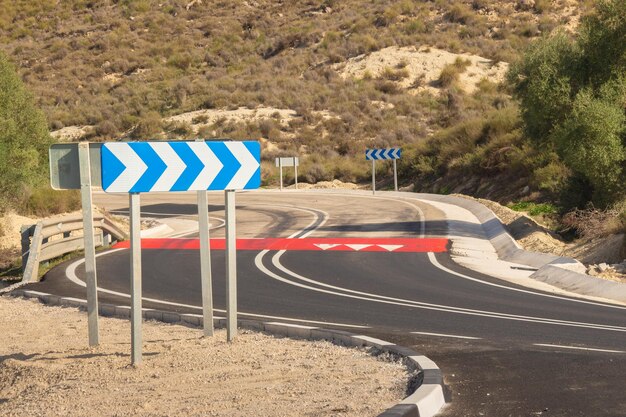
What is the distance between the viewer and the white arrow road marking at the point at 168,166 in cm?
1036

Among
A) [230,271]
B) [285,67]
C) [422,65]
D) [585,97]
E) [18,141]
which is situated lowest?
[230,271]

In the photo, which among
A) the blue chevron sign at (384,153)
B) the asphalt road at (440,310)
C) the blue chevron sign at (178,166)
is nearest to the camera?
the asphalt road at (440,310)

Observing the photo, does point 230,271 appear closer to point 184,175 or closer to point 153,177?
point 184,175

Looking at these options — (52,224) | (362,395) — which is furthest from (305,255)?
(362,395)

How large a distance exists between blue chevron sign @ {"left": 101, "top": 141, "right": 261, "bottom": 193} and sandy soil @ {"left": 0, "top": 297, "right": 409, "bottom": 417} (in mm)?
1732

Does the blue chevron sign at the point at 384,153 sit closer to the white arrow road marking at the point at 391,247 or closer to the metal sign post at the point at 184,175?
the white arrow road marking at the point at 391,247

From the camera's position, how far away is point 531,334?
11.6 meters

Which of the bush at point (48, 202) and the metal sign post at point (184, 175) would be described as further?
the bush at point (48, 202)

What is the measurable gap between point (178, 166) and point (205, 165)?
0.34 meters

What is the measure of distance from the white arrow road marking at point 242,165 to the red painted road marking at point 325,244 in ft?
41.3

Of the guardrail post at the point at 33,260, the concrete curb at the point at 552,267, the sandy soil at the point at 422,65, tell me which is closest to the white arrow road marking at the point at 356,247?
the concrete curb at the point at 552,267

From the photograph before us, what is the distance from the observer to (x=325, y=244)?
82.7ft

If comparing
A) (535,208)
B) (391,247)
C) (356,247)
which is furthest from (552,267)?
(535,208)

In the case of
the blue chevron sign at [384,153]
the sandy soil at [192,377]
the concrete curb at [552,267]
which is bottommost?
the concrete curb at [552,267]
